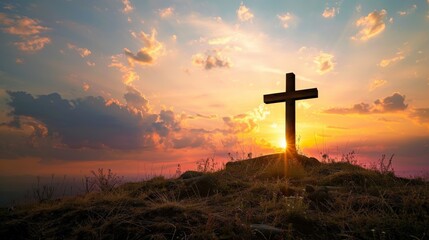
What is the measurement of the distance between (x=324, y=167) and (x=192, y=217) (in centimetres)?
638

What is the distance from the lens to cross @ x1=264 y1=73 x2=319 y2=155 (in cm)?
1164

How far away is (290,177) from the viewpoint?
911 centimetres

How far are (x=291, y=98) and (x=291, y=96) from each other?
70 millimetres

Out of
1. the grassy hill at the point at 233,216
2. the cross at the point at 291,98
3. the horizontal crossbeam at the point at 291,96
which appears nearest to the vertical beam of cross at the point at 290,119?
the cross at the point at 291,98

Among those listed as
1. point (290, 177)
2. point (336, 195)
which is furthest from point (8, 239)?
point (290, 177)

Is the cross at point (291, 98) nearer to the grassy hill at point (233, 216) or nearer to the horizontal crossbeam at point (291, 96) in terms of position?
the horizontal crossbeam at point (291, 96)

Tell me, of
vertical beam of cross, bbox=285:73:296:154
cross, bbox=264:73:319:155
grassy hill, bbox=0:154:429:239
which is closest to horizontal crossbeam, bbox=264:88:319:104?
A: cross, bbox=264:73:319:155

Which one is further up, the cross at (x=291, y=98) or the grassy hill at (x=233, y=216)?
the cross at (x=291, y=98)

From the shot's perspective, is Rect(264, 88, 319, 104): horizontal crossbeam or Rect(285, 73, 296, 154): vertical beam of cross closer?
Rect(264, 88, 319, 104): horizontal crossbeam

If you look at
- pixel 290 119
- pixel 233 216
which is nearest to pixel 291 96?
pixel 290 119

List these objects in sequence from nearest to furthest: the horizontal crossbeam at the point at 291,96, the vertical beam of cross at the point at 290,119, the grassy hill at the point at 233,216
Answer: the grassy hill at the point at 233,216, the horizontal crossbeam at the point at 291,96, the vertical beam of cross at the point at 290,119

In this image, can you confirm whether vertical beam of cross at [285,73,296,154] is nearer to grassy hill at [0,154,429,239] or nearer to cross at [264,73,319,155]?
cross at [264,73,319,155]

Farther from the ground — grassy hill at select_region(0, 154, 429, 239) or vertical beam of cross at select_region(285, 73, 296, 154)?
vertical beam of cross at select_region(285, 73, 296, 154)

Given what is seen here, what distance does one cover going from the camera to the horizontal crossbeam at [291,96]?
11.6m
